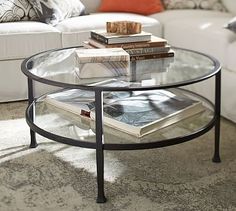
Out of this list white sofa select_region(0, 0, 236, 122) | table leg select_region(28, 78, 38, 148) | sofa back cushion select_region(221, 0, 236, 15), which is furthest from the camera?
sofa back cushion select_region(221, 0, 236, 15)

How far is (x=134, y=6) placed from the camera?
344 cm

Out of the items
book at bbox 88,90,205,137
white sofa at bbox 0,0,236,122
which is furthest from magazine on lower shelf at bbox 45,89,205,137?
white sofa at bbox 0,0,236,122

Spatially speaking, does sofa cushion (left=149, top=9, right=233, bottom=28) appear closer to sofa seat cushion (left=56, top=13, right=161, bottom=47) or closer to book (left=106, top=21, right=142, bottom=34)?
Result: sofa seat cushion (left=56, top=13, right=161, bottom=47)

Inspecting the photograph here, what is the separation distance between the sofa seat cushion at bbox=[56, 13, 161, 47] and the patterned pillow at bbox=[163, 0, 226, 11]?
0.31 meters

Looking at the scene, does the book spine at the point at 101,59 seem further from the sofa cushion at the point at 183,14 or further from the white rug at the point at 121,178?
the sofa cushion at the point at 183,14

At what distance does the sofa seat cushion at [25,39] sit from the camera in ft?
9.30

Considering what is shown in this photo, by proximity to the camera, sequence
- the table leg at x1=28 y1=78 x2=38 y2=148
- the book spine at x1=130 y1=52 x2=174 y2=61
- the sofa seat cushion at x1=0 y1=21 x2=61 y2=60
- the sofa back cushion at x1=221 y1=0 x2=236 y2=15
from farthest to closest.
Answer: the sofa back cushion at x1=221 y1=0 x2=236 y2=15
the sofa seat cushion at x1=0 y1=21 x2=61 y2=60
the table leg at x1=28 y1=78 x2=38 y2=148
the book spine at x1=130 y1=52 x2=174 y2=61

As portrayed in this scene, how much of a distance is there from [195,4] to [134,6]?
1.36 ft

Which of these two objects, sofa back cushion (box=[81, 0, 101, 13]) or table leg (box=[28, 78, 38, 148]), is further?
sofa back cushion (box=[81, 0, 101, 13])

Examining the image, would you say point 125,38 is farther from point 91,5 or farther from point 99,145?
point 91,5

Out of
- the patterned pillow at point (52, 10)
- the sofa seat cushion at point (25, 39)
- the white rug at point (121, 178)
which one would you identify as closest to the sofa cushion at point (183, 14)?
the patterned pillow at point (52, 10)

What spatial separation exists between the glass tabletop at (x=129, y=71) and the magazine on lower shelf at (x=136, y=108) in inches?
6.4

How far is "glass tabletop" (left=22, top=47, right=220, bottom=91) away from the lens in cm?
185

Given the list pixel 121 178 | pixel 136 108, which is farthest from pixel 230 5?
pixel 121 178
